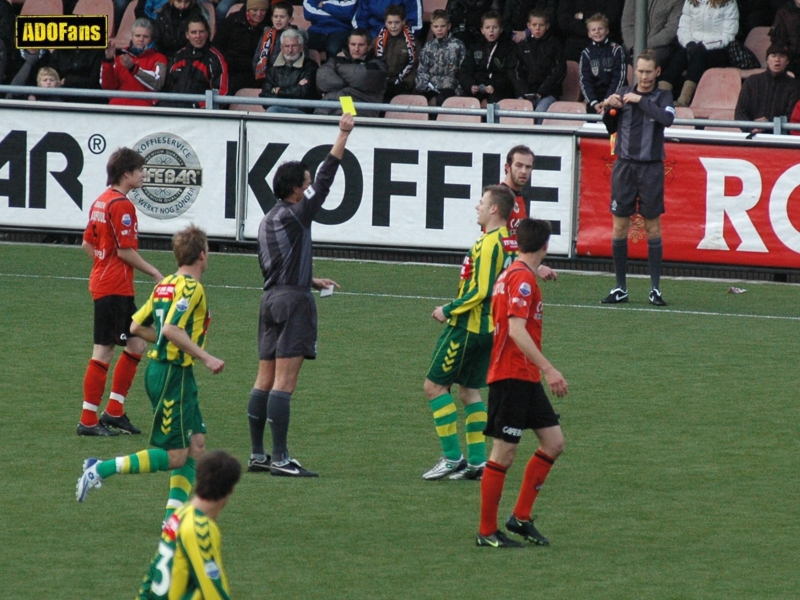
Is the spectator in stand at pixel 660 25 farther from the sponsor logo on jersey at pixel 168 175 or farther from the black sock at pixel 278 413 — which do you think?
the black sock at pixel 278 413

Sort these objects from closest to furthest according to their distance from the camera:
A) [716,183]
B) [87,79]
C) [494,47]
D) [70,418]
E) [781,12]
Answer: [70,418]
[716,183]
[781,12]
[494,47]
[87,79]

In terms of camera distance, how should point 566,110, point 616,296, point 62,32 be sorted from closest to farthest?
point 616,296
point 62,32
point 566,110

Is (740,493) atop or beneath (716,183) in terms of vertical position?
beneath

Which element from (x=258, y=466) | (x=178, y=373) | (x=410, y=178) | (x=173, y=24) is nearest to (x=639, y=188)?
(x=410, y=178)

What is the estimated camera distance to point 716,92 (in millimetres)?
18266

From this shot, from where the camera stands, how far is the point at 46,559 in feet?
22.9

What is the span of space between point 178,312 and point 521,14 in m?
14.0

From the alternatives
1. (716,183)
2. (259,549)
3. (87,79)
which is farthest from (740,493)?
(87,79)

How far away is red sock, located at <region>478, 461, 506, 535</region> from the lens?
23.4 feet

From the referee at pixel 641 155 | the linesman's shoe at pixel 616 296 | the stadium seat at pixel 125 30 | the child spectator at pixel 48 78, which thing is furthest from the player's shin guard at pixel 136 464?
the stadium seat at pixel 125 30

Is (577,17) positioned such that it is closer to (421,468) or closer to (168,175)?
(168,175)

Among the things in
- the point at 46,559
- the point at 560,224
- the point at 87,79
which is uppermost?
the point at 87,79

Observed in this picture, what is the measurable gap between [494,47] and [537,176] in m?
3.18

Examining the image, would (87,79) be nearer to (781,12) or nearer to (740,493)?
(781,12)
